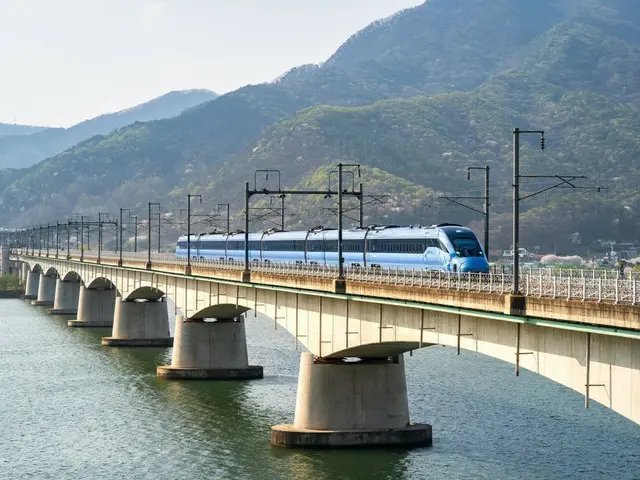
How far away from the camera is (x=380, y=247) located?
74.4 metres

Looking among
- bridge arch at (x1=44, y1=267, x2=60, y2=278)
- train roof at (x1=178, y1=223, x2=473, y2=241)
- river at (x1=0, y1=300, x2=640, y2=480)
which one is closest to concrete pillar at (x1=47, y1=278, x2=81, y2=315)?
bridge arch at (x1=44, y1=267, x2=60, y2=278)

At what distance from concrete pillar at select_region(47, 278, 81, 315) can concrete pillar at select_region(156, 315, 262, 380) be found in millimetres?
78146

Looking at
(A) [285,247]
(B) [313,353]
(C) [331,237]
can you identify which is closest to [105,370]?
(A) [285,247]

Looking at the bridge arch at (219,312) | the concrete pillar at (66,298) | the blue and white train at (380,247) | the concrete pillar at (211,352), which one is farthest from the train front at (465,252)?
the concrete pillar at (66,298)

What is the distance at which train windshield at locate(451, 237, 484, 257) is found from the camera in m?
63.8

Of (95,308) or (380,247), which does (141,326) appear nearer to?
(95,308)

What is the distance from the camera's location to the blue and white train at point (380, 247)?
210ft

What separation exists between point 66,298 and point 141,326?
54.0 m

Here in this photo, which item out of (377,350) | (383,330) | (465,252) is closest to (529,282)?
(383,330)

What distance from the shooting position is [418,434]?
5856 centimetres

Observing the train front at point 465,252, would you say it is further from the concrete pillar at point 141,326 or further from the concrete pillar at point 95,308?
the concrete pillar at point 95,308

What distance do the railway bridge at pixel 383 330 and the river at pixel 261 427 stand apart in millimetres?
2139

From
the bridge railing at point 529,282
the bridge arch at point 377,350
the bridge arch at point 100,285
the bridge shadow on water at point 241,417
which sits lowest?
the bridge shadow on water at point 241,417

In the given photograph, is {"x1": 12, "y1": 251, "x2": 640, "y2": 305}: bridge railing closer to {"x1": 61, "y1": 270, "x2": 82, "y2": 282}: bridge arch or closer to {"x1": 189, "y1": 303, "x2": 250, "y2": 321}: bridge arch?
{"x1": 189, "y1": 303, "x2": 250, "y2": 321}: bridge arch
